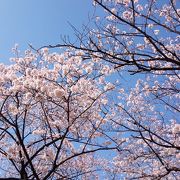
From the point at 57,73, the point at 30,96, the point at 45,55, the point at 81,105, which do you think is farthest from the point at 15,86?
the point at 45,55

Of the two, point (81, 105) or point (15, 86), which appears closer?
point (15, 86)

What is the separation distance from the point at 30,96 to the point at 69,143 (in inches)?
102

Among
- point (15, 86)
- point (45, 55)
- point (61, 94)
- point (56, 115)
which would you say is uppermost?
point (45, 55)

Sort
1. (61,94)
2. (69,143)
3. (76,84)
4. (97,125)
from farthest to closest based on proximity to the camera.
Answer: (69,143) < (97,125) < (76,84) < (61,94)

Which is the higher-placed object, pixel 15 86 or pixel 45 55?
pixel 45 55

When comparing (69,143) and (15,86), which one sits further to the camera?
(69,143)

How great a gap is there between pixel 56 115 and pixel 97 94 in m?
2.56

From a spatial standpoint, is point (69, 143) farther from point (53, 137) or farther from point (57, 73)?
point (57, 73)

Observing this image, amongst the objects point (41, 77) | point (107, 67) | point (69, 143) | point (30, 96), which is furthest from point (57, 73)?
point (69, 143)

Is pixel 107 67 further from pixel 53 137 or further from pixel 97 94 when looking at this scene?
pixel 53 137

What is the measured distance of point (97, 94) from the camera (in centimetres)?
915

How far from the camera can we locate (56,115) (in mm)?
11203

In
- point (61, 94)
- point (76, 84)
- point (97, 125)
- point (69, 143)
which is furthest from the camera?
point (69, 143)

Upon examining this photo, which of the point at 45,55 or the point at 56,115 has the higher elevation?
the point at 45,55
